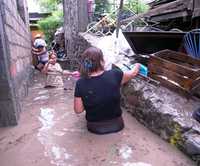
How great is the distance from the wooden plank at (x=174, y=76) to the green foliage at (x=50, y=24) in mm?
10523

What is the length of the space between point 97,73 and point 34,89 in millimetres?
3500

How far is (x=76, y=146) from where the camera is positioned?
2.82 meters

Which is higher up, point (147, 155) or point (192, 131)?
point (192, 131)

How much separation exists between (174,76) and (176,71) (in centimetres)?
6

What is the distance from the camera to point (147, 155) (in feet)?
8.36

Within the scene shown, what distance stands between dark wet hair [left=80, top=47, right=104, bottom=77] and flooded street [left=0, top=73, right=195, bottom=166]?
76 centimetres

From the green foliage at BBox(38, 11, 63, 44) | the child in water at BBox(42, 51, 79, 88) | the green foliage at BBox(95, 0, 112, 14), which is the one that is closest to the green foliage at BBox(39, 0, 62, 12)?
the green foliage at BBox(38, 11, 63, 44)

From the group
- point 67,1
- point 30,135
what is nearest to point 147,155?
point 30,135

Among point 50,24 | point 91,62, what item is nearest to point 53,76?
point 91,62

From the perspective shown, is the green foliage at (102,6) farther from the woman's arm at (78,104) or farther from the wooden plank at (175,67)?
the woman's arm at (78,104)

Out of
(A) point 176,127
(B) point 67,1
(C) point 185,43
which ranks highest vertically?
(B) point 67,1

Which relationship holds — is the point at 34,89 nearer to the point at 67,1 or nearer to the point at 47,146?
the point at 47,146

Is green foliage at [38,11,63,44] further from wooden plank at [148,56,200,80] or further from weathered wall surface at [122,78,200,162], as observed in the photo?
wooden plank at [148,56,200,80]

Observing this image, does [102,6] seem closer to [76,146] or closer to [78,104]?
[78,104]
